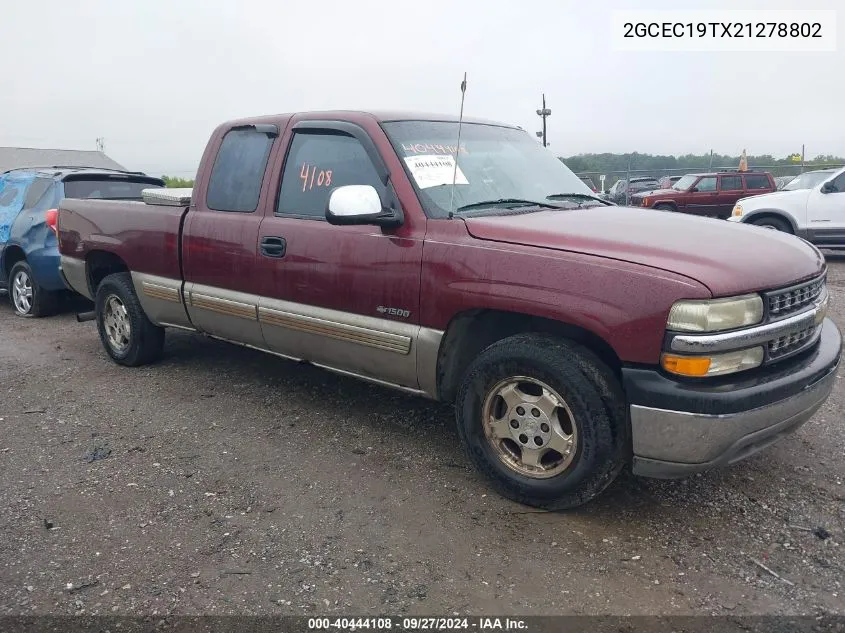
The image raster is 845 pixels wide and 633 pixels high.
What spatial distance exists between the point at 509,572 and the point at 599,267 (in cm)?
127

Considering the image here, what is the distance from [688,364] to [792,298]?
686 mm

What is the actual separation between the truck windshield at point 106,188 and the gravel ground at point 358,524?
12.4ft

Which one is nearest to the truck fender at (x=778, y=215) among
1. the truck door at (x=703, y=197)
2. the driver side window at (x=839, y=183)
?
the driver side window at (x=839, y=183)

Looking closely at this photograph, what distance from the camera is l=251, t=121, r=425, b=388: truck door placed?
360 centimetres

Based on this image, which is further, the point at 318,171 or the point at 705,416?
the point at 318,171

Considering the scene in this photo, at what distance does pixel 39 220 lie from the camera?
759 cm

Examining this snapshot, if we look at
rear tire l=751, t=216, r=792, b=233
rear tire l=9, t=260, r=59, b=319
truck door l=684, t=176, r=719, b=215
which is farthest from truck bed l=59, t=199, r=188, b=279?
truck door l=684, t=176, r=719, b=215

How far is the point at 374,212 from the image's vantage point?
351cm

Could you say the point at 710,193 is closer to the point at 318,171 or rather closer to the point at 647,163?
the point at 647,163

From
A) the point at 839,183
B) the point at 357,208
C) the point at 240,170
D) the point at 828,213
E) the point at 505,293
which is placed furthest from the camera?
the point at 839,183

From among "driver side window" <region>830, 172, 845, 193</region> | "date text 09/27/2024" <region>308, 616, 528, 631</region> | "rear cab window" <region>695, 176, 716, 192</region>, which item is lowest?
"date text 09/27/2024" <region>308, 616, 528, 631</region>

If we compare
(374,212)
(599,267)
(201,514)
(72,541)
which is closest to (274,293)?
(374,212)

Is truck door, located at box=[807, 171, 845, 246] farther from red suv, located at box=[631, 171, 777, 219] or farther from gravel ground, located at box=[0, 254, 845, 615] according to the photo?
gravel ground, located at box=[0, 254, 845, 615]

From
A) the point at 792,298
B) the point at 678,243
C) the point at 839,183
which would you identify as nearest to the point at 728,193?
the point at 839,183
